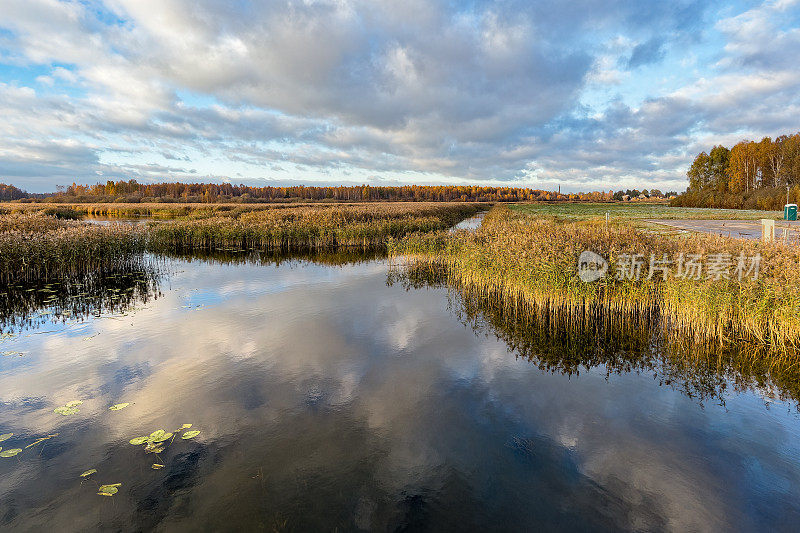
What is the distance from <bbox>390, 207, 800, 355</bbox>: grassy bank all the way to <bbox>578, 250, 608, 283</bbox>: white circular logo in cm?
19

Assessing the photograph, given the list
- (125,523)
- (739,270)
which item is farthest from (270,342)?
(739,270)

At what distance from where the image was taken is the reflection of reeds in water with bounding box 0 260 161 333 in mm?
14633

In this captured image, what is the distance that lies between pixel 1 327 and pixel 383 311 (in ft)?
44.9

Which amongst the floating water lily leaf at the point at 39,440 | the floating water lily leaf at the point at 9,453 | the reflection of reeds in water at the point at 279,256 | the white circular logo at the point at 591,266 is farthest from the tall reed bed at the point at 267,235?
the floating water lily leaf at the point at 9,453

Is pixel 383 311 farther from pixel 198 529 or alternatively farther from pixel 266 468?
pixel 198 529

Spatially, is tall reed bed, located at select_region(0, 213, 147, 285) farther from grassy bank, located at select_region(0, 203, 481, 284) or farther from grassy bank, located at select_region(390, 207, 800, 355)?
grassy bank, located at select_region(390, 207, 800, 355)

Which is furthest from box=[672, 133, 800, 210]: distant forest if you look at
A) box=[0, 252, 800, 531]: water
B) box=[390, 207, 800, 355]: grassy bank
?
box=[0, 252, 800, 531]: water

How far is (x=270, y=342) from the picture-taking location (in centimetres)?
1245

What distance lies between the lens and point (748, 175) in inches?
3511

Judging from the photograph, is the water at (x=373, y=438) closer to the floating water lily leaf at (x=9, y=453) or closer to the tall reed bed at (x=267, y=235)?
the floating water lily leaf at (x=9, y=453)

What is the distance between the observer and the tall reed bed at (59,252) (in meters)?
20.2

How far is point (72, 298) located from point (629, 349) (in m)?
22.7

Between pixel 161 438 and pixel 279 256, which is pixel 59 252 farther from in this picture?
pixel 161 438

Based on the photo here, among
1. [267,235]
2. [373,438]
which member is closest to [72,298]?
[373,438]
